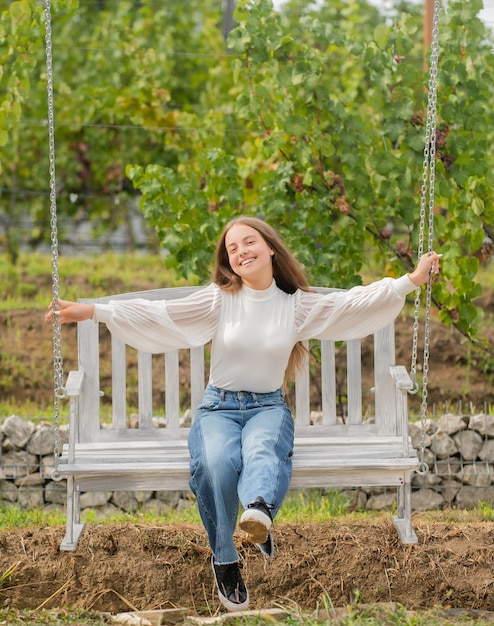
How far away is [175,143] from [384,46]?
306 cm

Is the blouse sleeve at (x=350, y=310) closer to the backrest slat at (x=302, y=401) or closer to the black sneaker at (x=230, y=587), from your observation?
the backrest slat at (x=302, y=401)

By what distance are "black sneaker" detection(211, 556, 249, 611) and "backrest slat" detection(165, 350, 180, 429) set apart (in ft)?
2.95

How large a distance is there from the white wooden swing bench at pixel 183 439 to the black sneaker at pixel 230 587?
14.4 inches

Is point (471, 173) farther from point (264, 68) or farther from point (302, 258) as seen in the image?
point (264, 68)

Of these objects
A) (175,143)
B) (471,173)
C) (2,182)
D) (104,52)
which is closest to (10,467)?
(471,173)

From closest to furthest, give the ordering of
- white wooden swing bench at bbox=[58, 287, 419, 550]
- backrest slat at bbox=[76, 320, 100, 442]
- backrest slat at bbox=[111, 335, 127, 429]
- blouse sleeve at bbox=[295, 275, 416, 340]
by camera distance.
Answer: white wooden swing bench at bbox=[58, 287, 419, 550]
blouse sleeve at bbox=[295, 275, 416, 340]
backrest slat at bbox=[76, 320, 100, 442]
backrest slat at bbox=[111, 335, 127, 429]

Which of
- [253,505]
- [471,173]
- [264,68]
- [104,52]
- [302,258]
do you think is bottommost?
[253,505]

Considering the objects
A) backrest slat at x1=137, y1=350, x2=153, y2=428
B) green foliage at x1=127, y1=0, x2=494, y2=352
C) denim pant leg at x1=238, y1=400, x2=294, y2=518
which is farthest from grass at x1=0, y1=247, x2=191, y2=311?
denim pant leg at x1=238, y1=400, x2=294, y2=518

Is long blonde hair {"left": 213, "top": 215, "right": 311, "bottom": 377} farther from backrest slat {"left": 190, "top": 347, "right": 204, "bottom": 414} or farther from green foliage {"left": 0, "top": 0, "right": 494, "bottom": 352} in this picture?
green foliage {"left": 0, "top": 0, "right": 494, "bottom": 352}

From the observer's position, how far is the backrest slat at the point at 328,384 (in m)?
4.67

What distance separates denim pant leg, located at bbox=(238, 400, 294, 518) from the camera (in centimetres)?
372

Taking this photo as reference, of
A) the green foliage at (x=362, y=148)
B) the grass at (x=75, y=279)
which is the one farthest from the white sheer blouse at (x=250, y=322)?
the grass at (x=75, y=279)

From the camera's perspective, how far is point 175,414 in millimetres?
4625

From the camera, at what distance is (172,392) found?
4652 mm
